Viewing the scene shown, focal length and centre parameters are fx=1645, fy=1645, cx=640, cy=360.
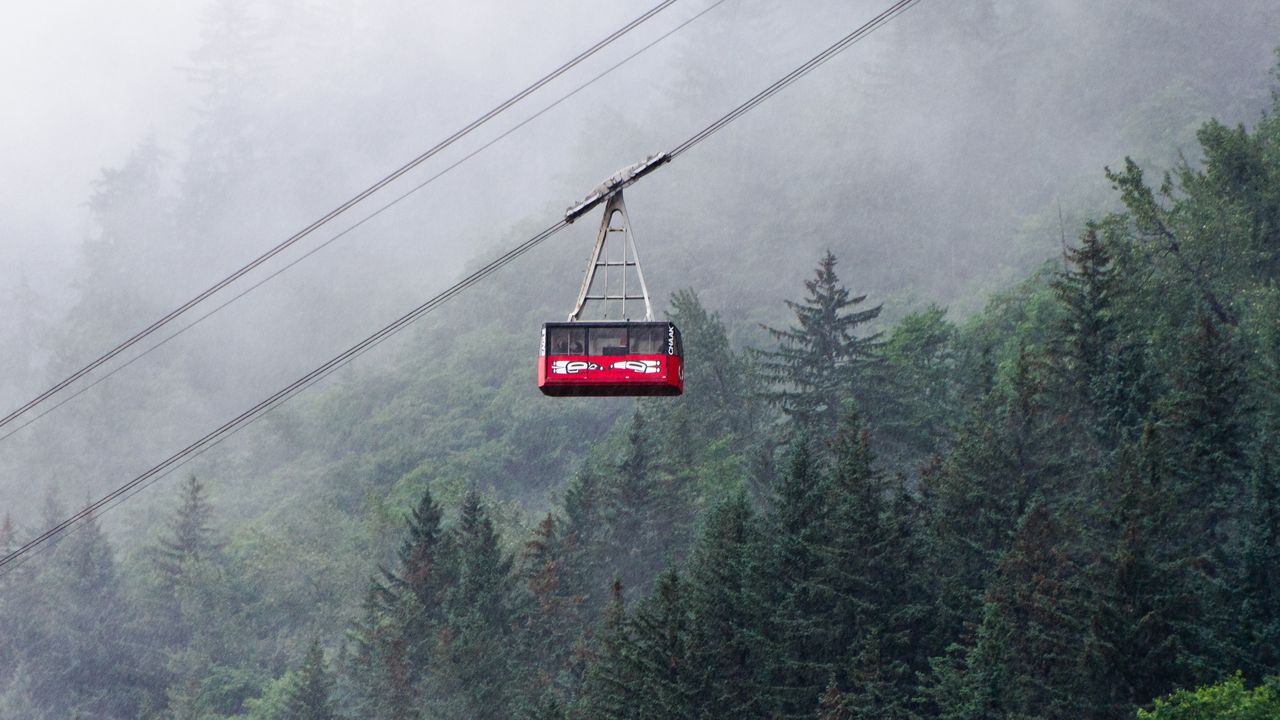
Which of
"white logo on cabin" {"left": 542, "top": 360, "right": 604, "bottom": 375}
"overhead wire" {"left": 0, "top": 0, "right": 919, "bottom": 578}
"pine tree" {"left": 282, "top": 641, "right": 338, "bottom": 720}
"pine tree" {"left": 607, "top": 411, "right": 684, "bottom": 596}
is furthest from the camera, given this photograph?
"pine tree" {"left": 607, "top": 411, "right": 684, "bottom": 596}

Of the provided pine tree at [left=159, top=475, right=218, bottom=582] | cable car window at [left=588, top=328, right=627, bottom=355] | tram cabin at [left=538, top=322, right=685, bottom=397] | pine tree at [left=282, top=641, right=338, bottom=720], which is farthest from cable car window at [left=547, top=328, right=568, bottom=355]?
pine tree at [left=159, top=475, right=218, bottom=582]

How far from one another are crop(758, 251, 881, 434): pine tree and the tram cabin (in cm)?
4821

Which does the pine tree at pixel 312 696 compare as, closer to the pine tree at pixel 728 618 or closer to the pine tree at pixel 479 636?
the pine tree at pixel 479 636

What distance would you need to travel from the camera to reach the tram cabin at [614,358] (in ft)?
109

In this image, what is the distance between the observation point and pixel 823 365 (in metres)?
84.5

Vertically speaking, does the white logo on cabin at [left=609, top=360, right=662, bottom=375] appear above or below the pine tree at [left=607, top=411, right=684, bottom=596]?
below

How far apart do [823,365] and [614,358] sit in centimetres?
5196

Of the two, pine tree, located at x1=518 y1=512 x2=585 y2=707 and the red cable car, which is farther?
pine tree, located at x1=518 y1=512 x2=585 y2=707

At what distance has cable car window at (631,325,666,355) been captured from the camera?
109 ft

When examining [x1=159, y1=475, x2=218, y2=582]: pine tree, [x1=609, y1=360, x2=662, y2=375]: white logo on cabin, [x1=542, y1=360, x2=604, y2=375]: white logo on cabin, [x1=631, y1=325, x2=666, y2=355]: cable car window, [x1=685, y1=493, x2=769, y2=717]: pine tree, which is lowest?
[x1=685, y1=493, x2=769, y2=717]: pine tree

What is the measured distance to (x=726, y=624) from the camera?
57156 millimetres

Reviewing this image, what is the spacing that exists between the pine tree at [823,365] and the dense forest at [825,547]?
0.19m

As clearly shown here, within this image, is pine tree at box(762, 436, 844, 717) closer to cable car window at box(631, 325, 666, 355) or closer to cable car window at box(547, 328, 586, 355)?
cable car window at box(631, 325, 666, 355)

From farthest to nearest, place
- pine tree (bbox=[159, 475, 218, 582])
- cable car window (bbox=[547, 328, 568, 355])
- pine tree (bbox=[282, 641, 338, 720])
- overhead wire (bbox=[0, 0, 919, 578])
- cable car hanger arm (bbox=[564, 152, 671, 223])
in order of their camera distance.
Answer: pine tree (bbox=[159, 475, 218, 582]), pine tree (bbox=[282, 641, 338, 720]), overhead wire (bbox=[0, 0, 919, 578]), cable car window (bbox=[547, 328, 568, 355]), cable car hanger arm (bbox=[564, 152, 671, 223])
